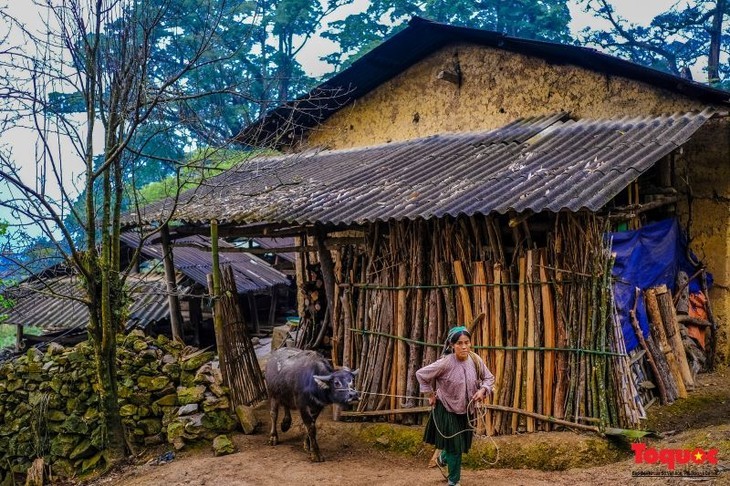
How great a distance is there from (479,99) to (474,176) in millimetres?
3289

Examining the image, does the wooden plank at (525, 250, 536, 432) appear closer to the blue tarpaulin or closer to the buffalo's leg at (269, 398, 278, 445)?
the blue tarpaulin

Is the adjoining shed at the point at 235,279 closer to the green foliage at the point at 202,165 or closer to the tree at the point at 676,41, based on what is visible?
the green foliage at the point at 202,165

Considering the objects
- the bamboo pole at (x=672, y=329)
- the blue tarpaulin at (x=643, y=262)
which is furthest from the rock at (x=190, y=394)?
the bamboo pole at (x=672, y=329)

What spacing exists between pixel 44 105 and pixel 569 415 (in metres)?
6.60

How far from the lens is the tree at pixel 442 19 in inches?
1035

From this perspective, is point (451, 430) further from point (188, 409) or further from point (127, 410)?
point (127, 410)

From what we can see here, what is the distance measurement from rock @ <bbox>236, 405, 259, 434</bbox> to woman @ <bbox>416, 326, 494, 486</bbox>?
10.5 ft

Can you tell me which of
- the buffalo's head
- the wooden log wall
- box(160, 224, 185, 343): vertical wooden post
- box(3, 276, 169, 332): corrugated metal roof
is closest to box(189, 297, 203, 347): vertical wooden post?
box(3, 276, 169, 332): corrugated metal roof

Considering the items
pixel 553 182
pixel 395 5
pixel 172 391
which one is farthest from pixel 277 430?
pixel 395 5

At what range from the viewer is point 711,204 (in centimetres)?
866

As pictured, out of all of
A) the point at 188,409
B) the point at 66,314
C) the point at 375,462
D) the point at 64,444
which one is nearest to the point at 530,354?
the point at 375,462

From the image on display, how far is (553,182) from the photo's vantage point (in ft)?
21.2

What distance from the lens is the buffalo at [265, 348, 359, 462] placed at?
658cm

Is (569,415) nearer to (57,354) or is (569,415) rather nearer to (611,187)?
(611,187)
